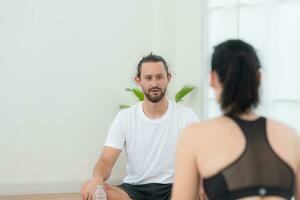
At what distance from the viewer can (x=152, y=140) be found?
279 cm

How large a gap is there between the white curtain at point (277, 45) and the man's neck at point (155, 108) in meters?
0.67

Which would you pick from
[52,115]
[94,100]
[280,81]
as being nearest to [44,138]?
[52,115]

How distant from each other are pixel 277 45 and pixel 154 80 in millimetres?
1097

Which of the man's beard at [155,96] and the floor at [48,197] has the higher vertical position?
the man's beard at [155,96]

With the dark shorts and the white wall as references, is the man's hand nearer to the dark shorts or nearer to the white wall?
the dark shorts

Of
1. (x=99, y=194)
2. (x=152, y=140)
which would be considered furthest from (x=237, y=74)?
(x=152, y=140)

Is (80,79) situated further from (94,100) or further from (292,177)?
(292,177)

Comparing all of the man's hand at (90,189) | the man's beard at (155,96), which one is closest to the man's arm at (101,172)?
the man's hand at (90,189)

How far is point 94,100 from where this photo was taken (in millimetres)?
4461

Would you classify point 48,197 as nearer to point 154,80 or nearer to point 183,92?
point 183,92

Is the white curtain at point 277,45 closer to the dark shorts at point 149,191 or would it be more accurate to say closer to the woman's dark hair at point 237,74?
the dark shorts at point 149,191

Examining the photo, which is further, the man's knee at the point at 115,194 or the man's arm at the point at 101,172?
the man's knee at the point at 115,194

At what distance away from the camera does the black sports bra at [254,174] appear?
128cm

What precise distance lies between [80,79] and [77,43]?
0.33 m
